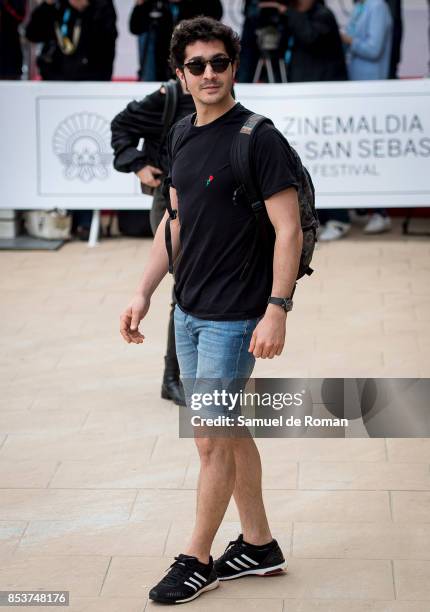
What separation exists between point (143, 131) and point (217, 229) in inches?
90.2

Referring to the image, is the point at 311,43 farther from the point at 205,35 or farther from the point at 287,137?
the point at 205,35

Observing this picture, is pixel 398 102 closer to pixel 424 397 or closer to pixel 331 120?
pixel 331 120

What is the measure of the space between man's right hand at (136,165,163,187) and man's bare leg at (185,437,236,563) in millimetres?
2249

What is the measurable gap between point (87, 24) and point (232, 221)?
6.84 meters

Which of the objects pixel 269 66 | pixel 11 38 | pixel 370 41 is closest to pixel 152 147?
pixel 269 66

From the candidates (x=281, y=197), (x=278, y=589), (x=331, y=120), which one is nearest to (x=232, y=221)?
(x=281, y=197)

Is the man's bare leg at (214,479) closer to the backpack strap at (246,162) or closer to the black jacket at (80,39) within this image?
the backpack strap at (246,162)

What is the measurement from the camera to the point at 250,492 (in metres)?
4.25

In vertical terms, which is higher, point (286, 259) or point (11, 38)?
point (286, 259)

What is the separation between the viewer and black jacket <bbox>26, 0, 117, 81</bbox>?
10336 mm

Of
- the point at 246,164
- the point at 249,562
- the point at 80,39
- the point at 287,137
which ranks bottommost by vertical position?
the point at 249,562

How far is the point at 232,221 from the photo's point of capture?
3.95 metres

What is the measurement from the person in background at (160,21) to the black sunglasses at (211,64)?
6.57 metres

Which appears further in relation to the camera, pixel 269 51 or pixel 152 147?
pixel 269 51
